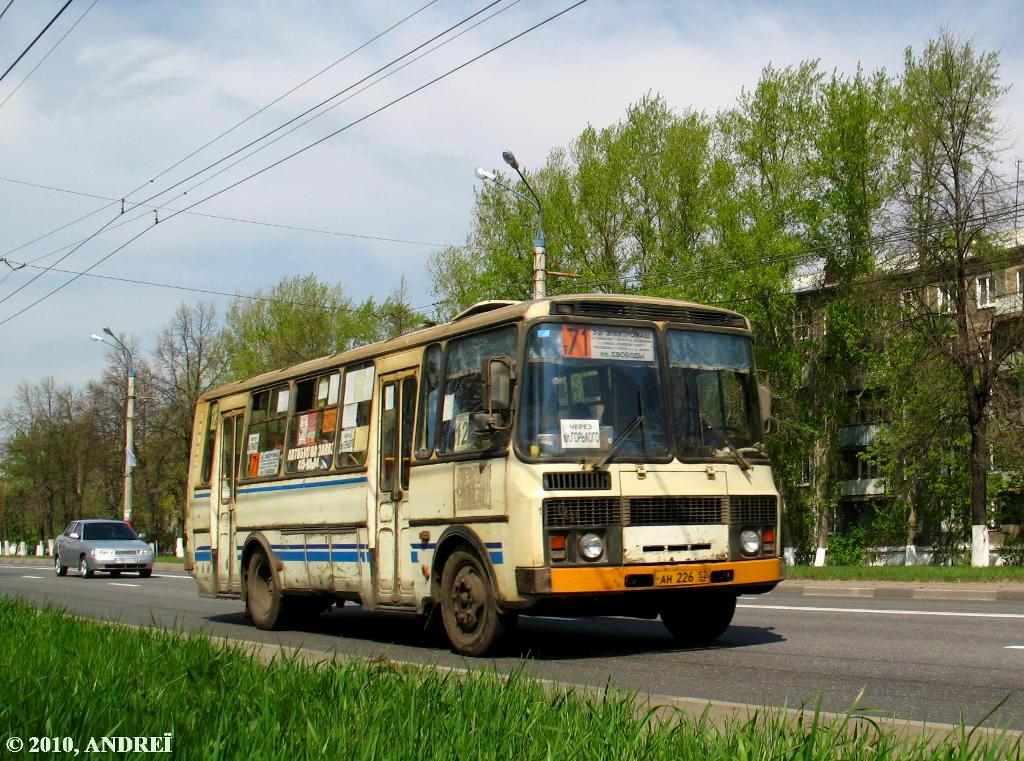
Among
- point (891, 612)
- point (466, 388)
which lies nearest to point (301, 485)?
point (466, 388)

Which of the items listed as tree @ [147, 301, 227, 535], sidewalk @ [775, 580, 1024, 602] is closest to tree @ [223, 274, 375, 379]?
tree @ [147, 301, 227, 535]

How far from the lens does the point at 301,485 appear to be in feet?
45.2

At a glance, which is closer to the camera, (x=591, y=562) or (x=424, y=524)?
(x=591, y=562)

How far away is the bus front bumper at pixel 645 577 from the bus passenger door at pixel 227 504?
6663mm

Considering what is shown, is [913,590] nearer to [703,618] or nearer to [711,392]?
[703,618]

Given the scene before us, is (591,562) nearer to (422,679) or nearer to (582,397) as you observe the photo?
(582,397)

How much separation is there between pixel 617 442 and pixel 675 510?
0.75 meters

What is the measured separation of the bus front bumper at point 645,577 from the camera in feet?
31.7

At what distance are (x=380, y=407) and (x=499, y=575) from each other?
9.73ft

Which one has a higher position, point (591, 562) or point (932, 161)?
point (932, 161)

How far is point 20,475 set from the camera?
77875 millimetres

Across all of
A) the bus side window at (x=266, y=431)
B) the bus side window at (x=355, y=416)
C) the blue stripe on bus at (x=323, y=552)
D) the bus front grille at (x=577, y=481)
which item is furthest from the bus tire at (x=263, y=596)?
the bus front grille at (x=577, y=481)

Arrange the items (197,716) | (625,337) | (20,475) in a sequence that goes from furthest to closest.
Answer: (20,475) → (625,337) → (197,716)

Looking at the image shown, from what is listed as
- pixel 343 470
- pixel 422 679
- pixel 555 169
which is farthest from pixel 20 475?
pixel 422 679
